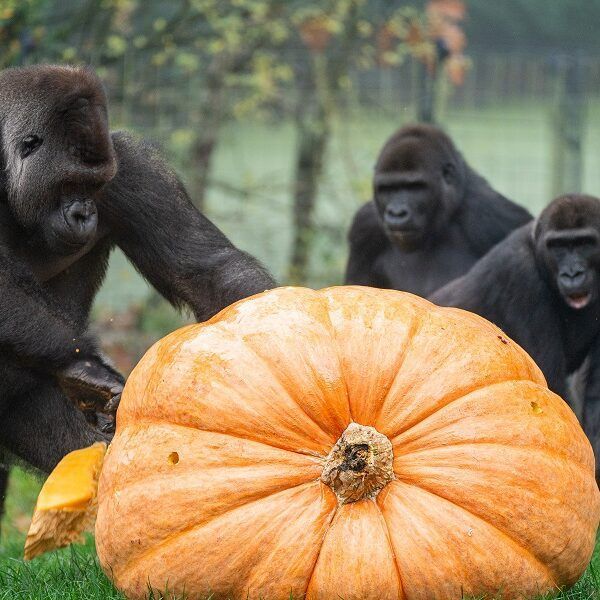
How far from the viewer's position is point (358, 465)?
9.53 feet

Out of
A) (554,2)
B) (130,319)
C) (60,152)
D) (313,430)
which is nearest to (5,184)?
(60,152)

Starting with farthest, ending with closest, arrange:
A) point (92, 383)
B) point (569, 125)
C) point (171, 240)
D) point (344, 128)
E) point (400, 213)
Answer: point (344, 128)
point (569, 125)
point (400, 213)
point (171, 240)
point (92, 383)

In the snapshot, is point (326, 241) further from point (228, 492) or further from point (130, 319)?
point (228, 492)

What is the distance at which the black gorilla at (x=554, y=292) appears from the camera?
18.5ft

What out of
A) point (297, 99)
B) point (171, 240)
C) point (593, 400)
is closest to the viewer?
point (171, 240)

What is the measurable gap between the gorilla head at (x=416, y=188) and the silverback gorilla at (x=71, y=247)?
3.01 metres

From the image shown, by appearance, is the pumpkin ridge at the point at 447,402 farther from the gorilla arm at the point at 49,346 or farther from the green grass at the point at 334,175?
the green grass at the point at 334,175

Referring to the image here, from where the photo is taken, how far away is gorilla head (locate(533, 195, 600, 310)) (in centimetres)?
562

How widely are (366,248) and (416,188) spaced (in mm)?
600

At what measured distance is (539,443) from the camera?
304 cm

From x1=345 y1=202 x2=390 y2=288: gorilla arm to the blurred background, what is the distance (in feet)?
6.50

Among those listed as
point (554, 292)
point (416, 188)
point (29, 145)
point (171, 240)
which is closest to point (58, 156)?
point (29, 145)

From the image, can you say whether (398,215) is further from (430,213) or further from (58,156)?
(58,156)

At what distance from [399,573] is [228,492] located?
1.64 ft
